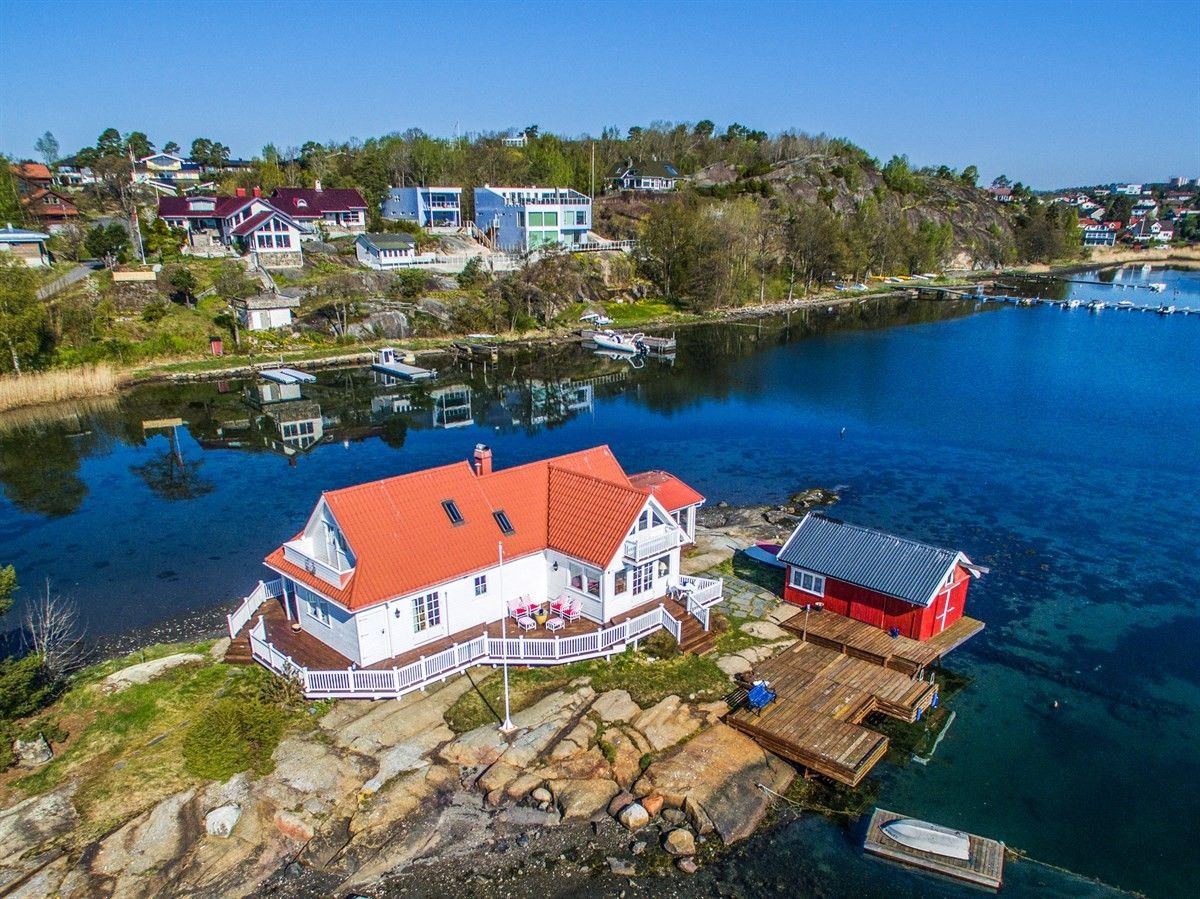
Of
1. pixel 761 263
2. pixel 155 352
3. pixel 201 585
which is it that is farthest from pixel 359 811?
pixel 761 263

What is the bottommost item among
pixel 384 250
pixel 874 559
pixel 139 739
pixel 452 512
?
pixel 139 739

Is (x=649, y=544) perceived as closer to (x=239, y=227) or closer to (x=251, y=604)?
(x=251, y=604)

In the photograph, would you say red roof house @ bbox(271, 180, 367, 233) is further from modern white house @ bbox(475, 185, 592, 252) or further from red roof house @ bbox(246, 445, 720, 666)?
red roof house @ bbox(246, 445, 720, 666)

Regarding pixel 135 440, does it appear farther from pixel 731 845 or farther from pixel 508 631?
pixel 731 845

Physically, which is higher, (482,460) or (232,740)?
(482,460)

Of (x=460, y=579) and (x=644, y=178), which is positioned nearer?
(x=460, y=579)

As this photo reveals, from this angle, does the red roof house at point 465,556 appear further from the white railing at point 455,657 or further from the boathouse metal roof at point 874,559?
the boathouse metal roof at point 874,559

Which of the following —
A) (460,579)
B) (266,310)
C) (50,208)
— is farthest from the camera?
(50,208)

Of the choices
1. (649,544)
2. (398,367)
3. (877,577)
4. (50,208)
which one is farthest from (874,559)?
(50,208)
